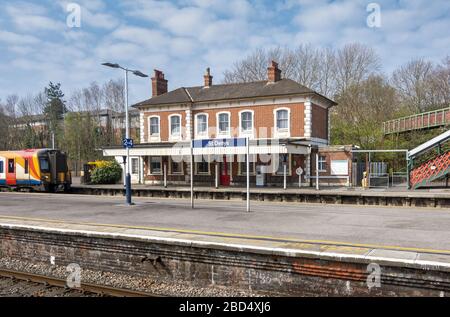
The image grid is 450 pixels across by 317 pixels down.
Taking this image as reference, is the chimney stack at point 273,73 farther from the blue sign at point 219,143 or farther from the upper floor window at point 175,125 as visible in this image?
the blue sign at point 219,143

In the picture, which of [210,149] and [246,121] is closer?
[210,149]

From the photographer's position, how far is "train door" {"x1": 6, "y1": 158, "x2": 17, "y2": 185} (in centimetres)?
2408

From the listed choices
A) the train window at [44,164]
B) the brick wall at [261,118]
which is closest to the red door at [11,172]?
the train window at [44,164]

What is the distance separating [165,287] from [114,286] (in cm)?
117

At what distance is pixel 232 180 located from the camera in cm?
2638

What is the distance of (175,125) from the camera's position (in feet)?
95.1

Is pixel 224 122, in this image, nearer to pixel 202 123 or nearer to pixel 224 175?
pixel 202 123

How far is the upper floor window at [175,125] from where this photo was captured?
2883cm

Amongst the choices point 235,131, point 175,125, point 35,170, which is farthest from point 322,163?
point 35,170

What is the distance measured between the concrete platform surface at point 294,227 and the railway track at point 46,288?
1.24m

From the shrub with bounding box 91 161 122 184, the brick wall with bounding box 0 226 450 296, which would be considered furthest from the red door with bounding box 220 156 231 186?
the brick wall with bounding box 0 226 450 296

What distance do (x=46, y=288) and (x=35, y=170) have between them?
18231mm
